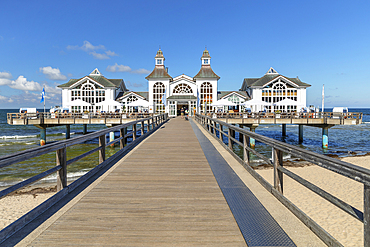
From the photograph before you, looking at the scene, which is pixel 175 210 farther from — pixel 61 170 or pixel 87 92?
pixel 87 92

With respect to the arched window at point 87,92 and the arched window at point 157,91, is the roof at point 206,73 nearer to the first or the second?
the arched window at point 157,91

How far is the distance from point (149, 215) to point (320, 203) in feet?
31.2

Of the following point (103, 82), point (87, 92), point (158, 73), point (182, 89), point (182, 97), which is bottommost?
point (182, 97)

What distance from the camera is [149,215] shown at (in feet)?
10.1

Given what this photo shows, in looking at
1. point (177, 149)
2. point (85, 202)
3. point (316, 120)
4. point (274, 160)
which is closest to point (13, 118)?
point (177, 149)

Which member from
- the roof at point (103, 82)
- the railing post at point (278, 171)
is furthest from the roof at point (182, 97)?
the railing post at point (278, 171)

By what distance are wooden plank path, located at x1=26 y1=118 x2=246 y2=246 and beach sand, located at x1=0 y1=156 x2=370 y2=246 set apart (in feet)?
19.2

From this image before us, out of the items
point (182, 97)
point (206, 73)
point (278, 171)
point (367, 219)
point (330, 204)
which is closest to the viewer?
point (367, 219)

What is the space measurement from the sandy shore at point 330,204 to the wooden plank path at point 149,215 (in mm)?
5770

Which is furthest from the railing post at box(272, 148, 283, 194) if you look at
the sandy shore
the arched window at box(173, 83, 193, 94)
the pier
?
the arched window at box(173, 83, 193, 94)

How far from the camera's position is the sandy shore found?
7574mm

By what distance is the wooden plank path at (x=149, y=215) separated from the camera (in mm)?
2539

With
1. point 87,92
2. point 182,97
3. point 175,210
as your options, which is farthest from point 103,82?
point 175,210

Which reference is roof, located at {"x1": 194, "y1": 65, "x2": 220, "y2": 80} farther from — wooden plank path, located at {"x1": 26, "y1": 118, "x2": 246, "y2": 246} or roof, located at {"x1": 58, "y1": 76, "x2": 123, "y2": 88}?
wooden plank path, located at {"x1": 26, "y1": 118, "x2": 246, "y2": 246}
